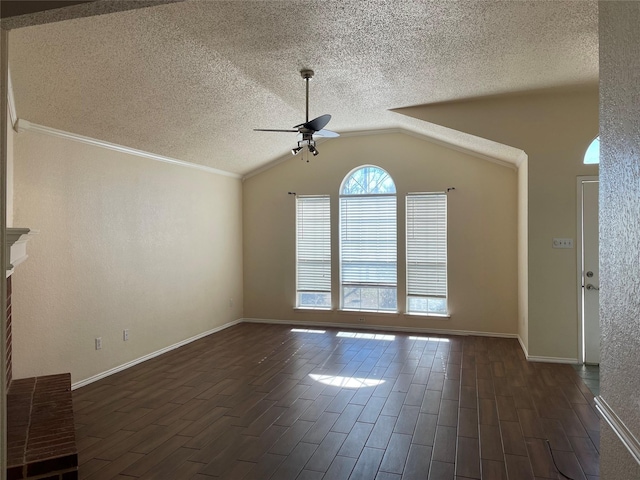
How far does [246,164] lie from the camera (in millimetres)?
7438

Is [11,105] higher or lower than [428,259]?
higher

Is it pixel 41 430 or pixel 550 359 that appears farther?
pixel 550 359

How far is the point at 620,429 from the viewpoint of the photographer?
Answer: 1.46 meters

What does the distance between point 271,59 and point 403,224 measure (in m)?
3.78

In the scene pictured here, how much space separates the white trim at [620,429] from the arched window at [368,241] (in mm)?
5482

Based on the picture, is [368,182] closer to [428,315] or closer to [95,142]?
[428,315]

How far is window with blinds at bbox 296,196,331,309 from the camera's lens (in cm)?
757

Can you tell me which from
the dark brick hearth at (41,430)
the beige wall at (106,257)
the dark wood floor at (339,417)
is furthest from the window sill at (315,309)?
the dark brick hearth at (41,430)

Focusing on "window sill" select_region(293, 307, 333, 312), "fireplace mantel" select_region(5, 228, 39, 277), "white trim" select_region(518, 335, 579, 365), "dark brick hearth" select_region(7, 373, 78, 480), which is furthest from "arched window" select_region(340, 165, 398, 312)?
"fireplace mantel" select_region(5, 228, 39, 277)

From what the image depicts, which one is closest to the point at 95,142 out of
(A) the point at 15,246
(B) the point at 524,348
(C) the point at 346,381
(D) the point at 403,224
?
(A) the point at 15,246

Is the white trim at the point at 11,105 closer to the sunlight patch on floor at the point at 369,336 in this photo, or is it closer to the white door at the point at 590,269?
the sunlight patch on floor at the point at 369,336

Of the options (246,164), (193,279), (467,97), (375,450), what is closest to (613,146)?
(375,450)

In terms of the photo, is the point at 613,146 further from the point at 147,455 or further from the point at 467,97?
the point at 467,97

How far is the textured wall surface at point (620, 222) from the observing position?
133 centimetres
